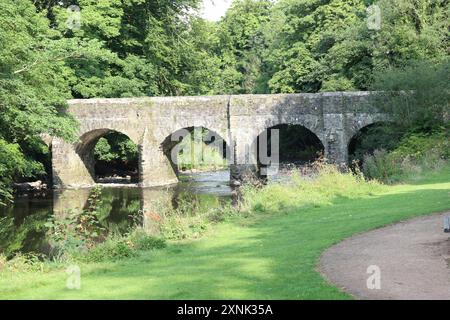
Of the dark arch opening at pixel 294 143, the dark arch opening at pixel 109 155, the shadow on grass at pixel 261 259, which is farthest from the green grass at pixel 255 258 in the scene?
the dark arch opening at pixel 294 143

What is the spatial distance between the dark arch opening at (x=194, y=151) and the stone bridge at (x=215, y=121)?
136 cm

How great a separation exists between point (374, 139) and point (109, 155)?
15.6 m

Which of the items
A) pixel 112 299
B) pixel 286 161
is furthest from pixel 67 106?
pixel 112 299

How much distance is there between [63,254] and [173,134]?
21661 millimetres

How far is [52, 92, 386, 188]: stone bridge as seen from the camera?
32469 millimetres

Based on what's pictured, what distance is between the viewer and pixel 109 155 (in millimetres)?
37500

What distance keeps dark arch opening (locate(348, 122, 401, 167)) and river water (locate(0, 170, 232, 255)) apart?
7018 millimetres

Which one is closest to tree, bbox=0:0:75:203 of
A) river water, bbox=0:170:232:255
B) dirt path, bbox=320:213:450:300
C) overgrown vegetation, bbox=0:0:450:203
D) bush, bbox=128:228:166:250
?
overgrown vegetation, bbox=0:0:450:203

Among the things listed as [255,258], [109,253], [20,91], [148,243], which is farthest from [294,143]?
[255,258]

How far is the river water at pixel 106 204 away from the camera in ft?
66.5

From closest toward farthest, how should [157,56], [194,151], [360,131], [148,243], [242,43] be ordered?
1. [148,243]
2. [360,131]
3. [157,56]
4. [194,151]
5. [242,43]

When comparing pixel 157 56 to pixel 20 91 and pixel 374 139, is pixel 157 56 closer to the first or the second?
pixel 374 139

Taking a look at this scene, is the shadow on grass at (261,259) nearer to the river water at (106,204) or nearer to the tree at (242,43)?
the river water at (106,204)
